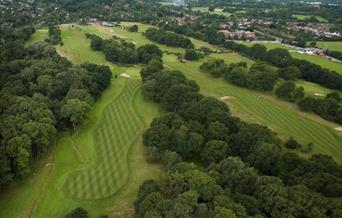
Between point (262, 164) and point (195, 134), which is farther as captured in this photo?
point (195, 134)

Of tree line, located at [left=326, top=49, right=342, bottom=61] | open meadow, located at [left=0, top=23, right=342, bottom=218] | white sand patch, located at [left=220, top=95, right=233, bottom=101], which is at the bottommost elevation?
tree line, located at [left=326, top=49, right=342, bottom=61]

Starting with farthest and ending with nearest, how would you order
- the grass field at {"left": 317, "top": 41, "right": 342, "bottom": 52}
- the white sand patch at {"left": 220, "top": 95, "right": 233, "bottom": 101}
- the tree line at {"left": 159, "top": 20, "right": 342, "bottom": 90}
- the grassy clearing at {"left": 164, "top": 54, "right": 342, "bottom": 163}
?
the grass field at {"left": 317, "top": 41, "right": 342, "bottom": 52} < the tree line at {"left": 159, "top": 20, "right": 342, "bottom": 90} < the white sand patch at {"left": 220, "top": 95, "right": 233, "bottom": 101} < the grassy clearing at {"left": 164, "top": 54, "right": 342, "bottom": 163}

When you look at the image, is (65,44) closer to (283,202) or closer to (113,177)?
(113,177)

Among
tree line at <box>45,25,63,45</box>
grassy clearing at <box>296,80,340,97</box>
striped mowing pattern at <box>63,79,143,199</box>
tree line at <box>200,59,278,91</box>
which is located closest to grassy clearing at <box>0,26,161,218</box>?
striped mowing pattern at <box>63,79,143,199</box>

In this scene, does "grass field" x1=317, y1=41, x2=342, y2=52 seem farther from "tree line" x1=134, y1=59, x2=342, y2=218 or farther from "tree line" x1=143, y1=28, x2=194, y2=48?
"tree line" x1=134, y1=59, x2=342, y2=218

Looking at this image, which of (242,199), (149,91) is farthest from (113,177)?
(149,91)

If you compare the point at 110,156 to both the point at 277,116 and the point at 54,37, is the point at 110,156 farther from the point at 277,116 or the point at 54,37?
the point at 54,37

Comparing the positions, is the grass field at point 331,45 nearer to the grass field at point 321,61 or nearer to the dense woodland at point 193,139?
the grass field at point 321,61
